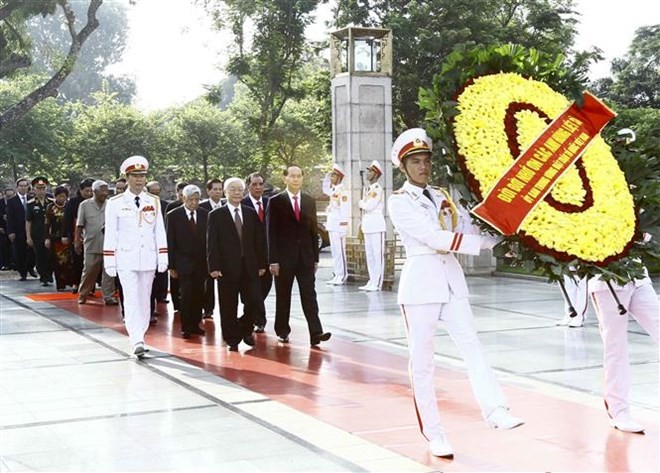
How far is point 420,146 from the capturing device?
227 inches

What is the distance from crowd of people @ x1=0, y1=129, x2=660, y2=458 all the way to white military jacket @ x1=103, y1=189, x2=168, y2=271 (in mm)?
12

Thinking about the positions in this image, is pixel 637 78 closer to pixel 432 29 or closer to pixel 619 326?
pixel 432 29

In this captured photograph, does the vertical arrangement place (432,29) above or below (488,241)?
above

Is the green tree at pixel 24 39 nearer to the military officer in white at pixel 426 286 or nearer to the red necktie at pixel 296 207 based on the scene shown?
the red necktie at pixel 296 207

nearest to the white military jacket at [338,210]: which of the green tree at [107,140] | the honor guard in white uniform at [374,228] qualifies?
the honor guard in white uniform at [374,228]

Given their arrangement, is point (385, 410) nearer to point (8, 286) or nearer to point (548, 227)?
point (548, 227)

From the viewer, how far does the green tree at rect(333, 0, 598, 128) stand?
2873 cm

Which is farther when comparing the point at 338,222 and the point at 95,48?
the point at 95,48

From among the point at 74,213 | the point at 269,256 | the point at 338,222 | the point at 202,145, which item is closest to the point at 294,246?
the point at 269,256

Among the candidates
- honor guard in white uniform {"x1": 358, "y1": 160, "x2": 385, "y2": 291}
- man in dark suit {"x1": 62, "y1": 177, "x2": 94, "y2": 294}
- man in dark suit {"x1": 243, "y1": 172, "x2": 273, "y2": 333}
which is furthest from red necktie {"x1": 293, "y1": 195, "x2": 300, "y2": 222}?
honor guard in white uniform {"x1": 358, "y1": 160, "x2": 385, "y2": 291}

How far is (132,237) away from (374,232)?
6876 millimetres

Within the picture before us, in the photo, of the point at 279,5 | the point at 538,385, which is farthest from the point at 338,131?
the point at 279,5

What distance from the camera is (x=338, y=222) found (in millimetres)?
17125

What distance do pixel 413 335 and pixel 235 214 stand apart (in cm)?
488
